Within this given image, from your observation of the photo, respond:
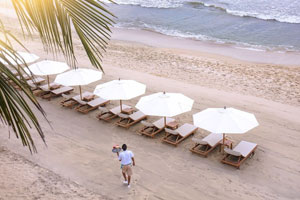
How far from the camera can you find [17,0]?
197 cm

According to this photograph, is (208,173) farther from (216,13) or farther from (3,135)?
(216,13)

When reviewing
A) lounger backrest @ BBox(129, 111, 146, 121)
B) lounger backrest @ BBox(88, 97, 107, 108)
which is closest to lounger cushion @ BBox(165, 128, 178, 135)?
lounger backrest @ BBox(129, 111, 146, 121)

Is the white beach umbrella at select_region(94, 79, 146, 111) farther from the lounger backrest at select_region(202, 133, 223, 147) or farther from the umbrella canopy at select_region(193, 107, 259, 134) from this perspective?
the lounger backrest at select_region(202, 133, 223, 147)

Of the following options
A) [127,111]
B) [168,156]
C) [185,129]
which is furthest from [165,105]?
[127,111]

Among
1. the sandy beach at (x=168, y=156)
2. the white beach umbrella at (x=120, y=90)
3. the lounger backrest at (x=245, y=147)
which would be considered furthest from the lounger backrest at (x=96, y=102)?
the lounger backrest at (x=245, y=147)

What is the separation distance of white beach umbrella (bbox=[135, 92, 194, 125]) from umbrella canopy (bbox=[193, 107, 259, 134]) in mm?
728

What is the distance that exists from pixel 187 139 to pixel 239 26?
2365 cm

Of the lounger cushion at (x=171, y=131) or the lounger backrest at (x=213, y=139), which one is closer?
the lounger backrest at (x=213, y=139)

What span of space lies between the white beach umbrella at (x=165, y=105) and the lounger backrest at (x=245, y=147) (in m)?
1.92

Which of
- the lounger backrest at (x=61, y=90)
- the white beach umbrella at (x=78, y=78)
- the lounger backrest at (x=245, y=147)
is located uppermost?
the white beach umbrella at (x=78, y=78)

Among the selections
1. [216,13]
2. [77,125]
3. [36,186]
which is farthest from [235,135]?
[216,13]

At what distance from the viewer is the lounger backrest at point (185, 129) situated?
10705mm

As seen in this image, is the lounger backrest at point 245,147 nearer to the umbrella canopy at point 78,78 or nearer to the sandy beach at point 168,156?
the sandy beach at point 168,156

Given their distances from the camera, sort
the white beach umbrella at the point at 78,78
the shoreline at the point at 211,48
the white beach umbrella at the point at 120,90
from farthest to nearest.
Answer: the shoreline at the point at 211,48 → the white beach umbrella at the point at 78,78 → the white beach umbrella at the point at 120,90
